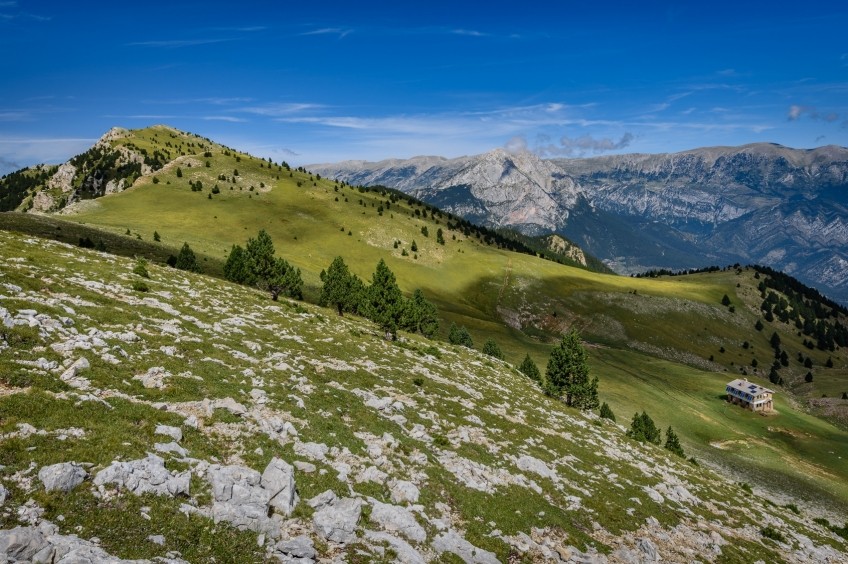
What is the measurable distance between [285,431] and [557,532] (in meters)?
13.8

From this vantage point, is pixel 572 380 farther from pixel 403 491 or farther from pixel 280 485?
pixel 280 485

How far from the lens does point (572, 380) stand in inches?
2128

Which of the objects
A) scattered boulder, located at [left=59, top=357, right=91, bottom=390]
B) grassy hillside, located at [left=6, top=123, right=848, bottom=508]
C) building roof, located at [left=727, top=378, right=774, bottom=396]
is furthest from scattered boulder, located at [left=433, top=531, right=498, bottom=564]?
building roof, located at [left=727, top=378, right=774, bottom=396]

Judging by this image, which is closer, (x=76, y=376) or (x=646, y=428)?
(x=76, y=376)

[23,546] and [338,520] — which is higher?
[23,546]

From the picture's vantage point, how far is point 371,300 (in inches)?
2073

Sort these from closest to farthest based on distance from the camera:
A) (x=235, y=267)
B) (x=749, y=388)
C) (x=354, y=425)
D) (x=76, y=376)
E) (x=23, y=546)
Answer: (x=23, y=546)
(x=76, y=376)
(x=354, y=425)
(x=235, y=267)
(x=749, y=388)

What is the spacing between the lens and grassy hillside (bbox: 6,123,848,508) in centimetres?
8338

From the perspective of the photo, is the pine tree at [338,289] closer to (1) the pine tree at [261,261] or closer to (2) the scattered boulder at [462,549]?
(1) the pine tree at [261,261]

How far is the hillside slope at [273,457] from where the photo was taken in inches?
490

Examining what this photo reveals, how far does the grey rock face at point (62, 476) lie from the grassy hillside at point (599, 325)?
267ft

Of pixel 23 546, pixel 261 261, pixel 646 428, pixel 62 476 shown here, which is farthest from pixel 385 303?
pixel 646 428

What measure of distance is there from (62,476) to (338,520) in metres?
8.33

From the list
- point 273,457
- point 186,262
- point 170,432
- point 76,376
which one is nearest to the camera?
point 170,432
